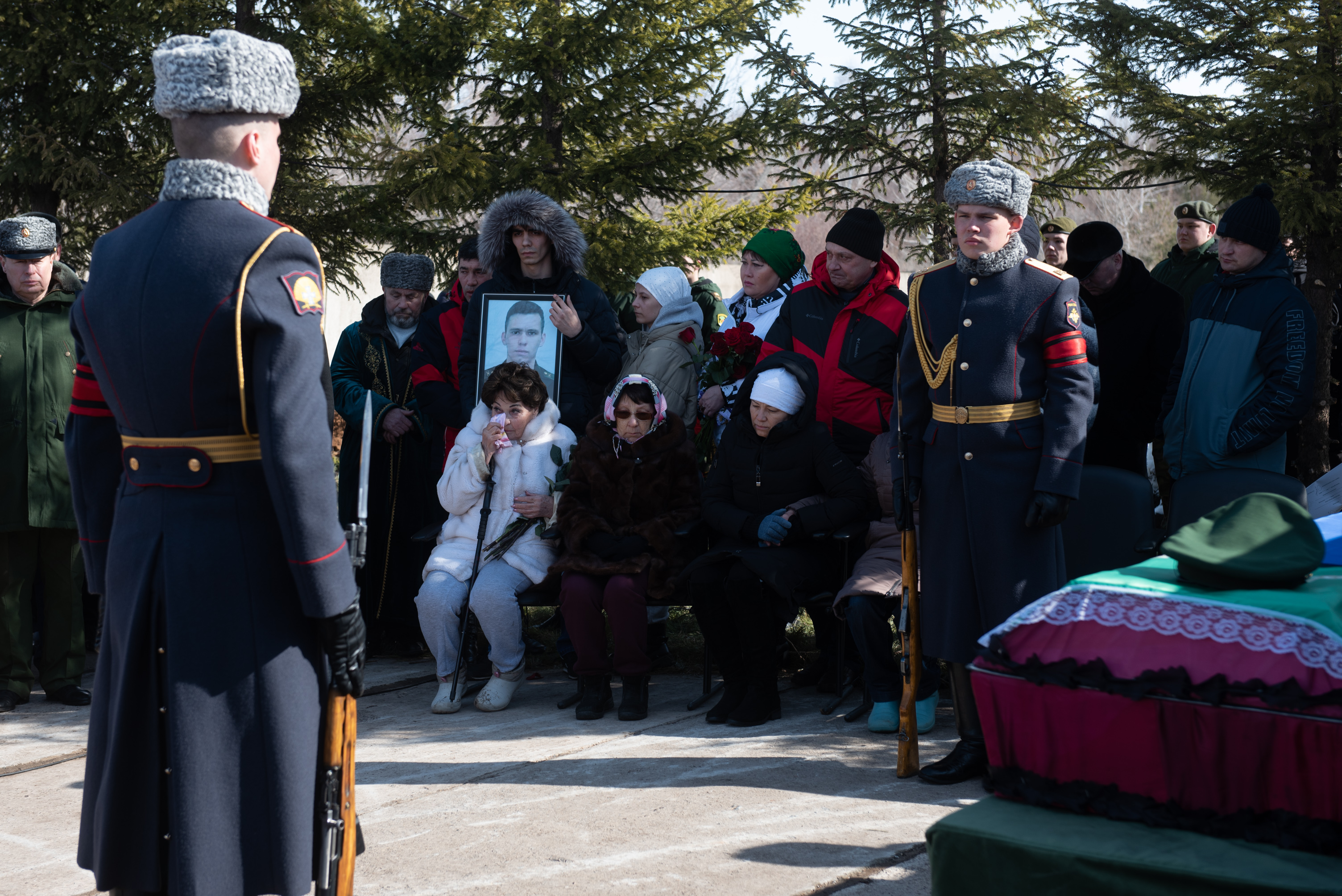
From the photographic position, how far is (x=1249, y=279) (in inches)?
195

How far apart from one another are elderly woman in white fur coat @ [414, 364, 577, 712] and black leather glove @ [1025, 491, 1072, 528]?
235 centimetres

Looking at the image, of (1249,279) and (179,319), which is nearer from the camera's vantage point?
(179,319)

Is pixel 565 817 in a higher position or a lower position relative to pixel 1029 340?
lower

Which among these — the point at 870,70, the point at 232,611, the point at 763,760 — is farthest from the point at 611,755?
the point at 870,70

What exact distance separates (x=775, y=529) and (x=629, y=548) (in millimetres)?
693

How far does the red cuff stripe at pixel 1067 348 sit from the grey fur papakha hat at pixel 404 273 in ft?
12.3

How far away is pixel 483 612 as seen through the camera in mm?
5457

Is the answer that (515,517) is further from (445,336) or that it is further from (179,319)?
(179,319)

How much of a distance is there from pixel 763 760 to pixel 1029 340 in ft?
5.91

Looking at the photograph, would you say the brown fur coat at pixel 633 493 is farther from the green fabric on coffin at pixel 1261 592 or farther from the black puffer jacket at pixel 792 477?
the green fabric on coffin at pixel 1261 592

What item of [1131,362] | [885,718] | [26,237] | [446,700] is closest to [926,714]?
[885,718]

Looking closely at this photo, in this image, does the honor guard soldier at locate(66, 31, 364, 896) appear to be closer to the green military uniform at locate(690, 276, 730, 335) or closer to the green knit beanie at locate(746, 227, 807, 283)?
the green knit beanie at locate(746, 227, 807, 283)

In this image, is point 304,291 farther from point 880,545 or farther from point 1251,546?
point 880,545

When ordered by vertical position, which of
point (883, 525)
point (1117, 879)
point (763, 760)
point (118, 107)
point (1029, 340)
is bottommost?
point (763, 760)
